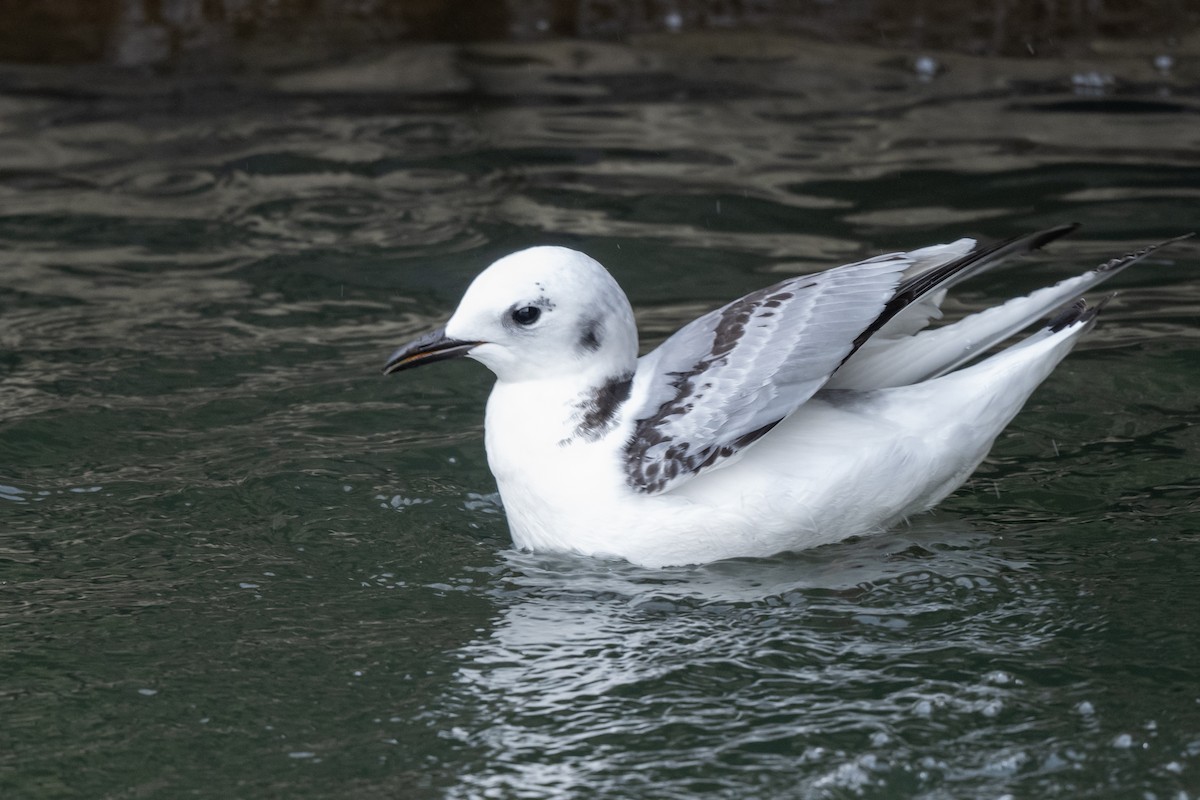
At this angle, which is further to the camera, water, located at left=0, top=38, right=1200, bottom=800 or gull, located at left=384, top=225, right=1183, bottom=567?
gull, located at left=384, top=225, right=1183, bottom=567

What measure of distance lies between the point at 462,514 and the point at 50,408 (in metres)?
1.72

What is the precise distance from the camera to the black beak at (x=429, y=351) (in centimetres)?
456

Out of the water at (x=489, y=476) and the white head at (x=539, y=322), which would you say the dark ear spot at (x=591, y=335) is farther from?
the water at (x=489, y=476)

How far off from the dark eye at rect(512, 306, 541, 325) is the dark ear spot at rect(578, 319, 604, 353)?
0.13 metres

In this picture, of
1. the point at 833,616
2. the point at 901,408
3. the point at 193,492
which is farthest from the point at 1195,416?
the point at 193,492

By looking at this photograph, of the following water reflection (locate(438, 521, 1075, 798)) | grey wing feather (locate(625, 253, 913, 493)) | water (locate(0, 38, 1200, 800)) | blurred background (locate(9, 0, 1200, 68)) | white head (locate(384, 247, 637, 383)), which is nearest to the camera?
water reflection (locate(438, 521, 1075, 798))

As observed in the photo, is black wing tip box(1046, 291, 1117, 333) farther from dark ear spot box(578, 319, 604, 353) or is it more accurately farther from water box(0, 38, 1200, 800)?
dark ear spot box(578, 319, 604, 353)

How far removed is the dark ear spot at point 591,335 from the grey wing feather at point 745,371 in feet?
0.56

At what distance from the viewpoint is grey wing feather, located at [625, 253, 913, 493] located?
173 inches

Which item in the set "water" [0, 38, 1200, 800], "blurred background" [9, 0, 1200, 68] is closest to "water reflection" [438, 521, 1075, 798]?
"water" [0, 38, 1200, 800]

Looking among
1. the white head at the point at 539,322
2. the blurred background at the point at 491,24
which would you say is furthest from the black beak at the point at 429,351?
the blurred background at the point at 491,24

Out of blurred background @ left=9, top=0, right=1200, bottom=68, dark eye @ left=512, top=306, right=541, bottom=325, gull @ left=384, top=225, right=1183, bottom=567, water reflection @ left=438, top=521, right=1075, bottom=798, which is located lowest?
water reflection @ left=438, top=521, right=1075, bottom=798

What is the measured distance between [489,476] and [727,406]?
1.32 metres

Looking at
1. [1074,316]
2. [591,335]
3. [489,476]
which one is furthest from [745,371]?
[489,476]
